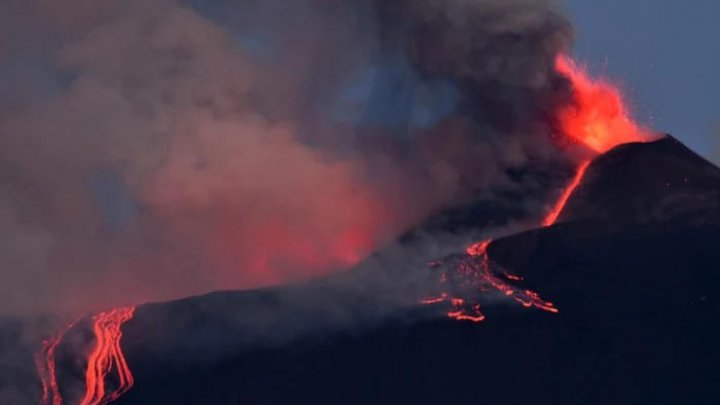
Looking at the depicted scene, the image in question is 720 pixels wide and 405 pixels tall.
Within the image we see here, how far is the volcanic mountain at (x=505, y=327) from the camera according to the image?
3203 cm

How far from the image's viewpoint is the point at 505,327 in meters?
33.7

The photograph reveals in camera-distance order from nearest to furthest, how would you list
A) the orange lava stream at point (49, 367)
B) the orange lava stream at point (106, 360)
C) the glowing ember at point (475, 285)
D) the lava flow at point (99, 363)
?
the orange lava stream at point (106, 360) → the lava flow at point (99, 363) → the orange lava stream at point (49, 367) → the glowing ember at point (475, 285)

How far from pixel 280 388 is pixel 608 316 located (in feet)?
19.2

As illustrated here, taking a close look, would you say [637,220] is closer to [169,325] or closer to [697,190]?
[697,190]

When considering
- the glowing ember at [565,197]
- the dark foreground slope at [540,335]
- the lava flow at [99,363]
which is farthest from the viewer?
the glowing ember at [565,197]

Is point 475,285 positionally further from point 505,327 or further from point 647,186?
point 647,186

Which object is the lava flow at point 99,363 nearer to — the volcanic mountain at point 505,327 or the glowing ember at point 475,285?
the volcanic mountain at point 505,327

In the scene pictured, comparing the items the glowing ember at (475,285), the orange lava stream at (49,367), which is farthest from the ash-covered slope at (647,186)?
the orange lava stream at (49,367)

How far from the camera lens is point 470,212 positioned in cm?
3866

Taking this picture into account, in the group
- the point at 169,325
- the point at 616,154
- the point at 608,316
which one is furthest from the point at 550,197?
the point at 169,325

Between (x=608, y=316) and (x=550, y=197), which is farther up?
(x=550, y=197)

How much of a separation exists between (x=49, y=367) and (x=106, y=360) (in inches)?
39.2

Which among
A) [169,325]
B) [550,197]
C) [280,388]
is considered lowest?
[280,388]

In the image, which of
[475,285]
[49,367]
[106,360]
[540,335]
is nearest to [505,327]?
[540,335]
